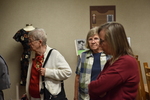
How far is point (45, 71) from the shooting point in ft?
7.27

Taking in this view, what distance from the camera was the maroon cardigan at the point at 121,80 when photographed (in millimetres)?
1143

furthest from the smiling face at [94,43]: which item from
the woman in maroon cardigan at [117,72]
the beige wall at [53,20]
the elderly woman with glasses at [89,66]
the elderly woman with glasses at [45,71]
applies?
the beige wall at [53,20]

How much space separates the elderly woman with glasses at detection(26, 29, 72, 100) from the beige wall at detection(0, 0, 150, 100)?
1.97m

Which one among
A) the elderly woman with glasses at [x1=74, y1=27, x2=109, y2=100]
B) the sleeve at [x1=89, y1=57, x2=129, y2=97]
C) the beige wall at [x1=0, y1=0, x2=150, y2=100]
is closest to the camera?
the sleeve at [x1=89, y1=57, x2=129, y2=97]

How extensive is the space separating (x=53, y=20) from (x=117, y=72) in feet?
10.9

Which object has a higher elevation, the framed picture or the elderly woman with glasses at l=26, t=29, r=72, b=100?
the framed picture

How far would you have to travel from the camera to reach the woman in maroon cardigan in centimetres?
115

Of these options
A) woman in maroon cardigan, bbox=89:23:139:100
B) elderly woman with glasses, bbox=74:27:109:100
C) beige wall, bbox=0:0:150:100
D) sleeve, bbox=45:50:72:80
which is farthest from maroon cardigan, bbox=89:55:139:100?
beige wall, bbox=0:0:150:100

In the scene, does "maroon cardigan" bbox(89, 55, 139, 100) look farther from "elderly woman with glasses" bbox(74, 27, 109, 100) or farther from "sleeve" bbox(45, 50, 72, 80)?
"sleeve" bbox(45, 50, 72, 80)

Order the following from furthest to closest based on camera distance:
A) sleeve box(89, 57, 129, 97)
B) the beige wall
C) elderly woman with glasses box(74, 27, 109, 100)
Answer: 1. the beige wall
2. elderly woman with glasses box(74, 27, 109, 100)
3. sleeve box(89, 57, 129, 97)

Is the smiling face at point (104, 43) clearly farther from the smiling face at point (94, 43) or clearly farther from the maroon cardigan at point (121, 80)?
the smiling face at point (94, 43)

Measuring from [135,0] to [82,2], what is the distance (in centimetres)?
109

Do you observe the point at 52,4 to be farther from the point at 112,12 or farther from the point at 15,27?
the point at 112,12

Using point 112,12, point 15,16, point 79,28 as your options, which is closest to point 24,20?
point 15,16
